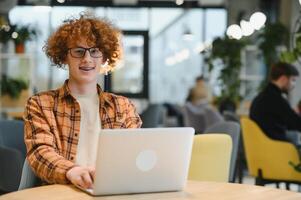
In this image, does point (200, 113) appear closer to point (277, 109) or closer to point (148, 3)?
point (277, 109)

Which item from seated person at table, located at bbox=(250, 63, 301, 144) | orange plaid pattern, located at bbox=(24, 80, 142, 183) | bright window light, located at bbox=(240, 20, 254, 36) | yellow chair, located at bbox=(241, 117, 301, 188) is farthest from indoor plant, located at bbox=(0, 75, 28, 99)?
orange plaid pattern, located at bbox=(24, 80, 142, 183)

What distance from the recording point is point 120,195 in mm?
2203

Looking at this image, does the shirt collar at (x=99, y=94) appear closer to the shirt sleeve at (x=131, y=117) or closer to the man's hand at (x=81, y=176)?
the shirt sleeve at (x=131, y=117)

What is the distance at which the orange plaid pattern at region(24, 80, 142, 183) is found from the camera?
8.09ft

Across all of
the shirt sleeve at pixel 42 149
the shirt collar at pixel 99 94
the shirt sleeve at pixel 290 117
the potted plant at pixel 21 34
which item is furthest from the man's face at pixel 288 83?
the potted plant at pixel 21 34

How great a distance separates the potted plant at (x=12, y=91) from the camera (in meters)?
9.38

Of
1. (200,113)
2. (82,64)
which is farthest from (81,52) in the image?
(200,113)

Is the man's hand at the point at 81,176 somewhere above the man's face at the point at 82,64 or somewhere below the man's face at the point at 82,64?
below

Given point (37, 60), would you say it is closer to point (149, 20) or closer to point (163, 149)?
point (149, 20)

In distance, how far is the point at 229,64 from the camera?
11.2 metres

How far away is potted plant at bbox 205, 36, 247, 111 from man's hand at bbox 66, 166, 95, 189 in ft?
28.0

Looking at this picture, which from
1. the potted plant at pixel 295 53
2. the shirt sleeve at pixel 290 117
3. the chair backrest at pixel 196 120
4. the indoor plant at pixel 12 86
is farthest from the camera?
the indoor plant at pixel 12 86

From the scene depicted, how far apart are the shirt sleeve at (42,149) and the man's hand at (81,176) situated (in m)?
0.05

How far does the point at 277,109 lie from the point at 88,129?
312 cm
